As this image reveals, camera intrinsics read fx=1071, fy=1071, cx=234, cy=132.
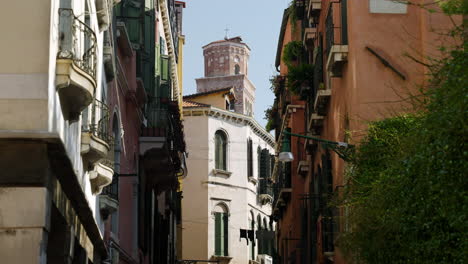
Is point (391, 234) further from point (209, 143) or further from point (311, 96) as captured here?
point (209, 143)

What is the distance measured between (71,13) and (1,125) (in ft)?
6.03

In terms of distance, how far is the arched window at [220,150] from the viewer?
5666cm

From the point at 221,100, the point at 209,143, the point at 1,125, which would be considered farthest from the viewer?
the point at 221,100

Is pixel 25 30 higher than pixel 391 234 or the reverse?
higher

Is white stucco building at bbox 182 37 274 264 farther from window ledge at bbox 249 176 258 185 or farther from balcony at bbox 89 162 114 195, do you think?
balcony at bbox 89 162 114 195

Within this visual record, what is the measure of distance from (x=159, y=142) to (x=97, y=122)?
401 inches

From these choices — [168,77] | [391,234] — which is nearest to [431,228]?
[391,234]

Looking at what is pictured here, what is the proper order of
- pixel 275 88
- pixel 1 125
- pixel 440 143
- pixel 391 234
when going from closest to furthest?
pixel 440 143
pixel 1 125
pixel 391 234
pixel 275 88

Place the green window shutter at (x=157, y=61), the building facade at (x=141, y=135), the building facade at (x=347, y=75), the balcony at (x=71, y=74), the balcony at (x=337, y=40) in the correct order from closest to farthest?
the balcony at (x=71, y=74) → the building facade at (x=347, y=75) → the balcony at (x=337, y=40) → the building facade at (x=141, y=135) → the green window shutter at (x=157, y=61)

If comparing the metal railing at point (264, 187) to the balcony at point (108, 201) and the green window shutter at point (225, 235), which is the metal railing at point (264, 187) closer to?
the green window shutter at point (225, 235)

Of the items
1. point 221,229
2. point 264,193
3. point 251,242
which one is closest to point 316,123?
point 221,229

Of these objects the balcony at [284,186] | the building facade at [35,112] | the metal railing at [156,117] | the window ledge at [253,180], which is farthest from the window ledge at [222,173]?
the building facade at [35,112]

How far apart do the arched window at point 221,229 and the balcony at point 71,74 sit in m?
41.6

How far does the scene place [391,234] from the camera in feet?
50.3
